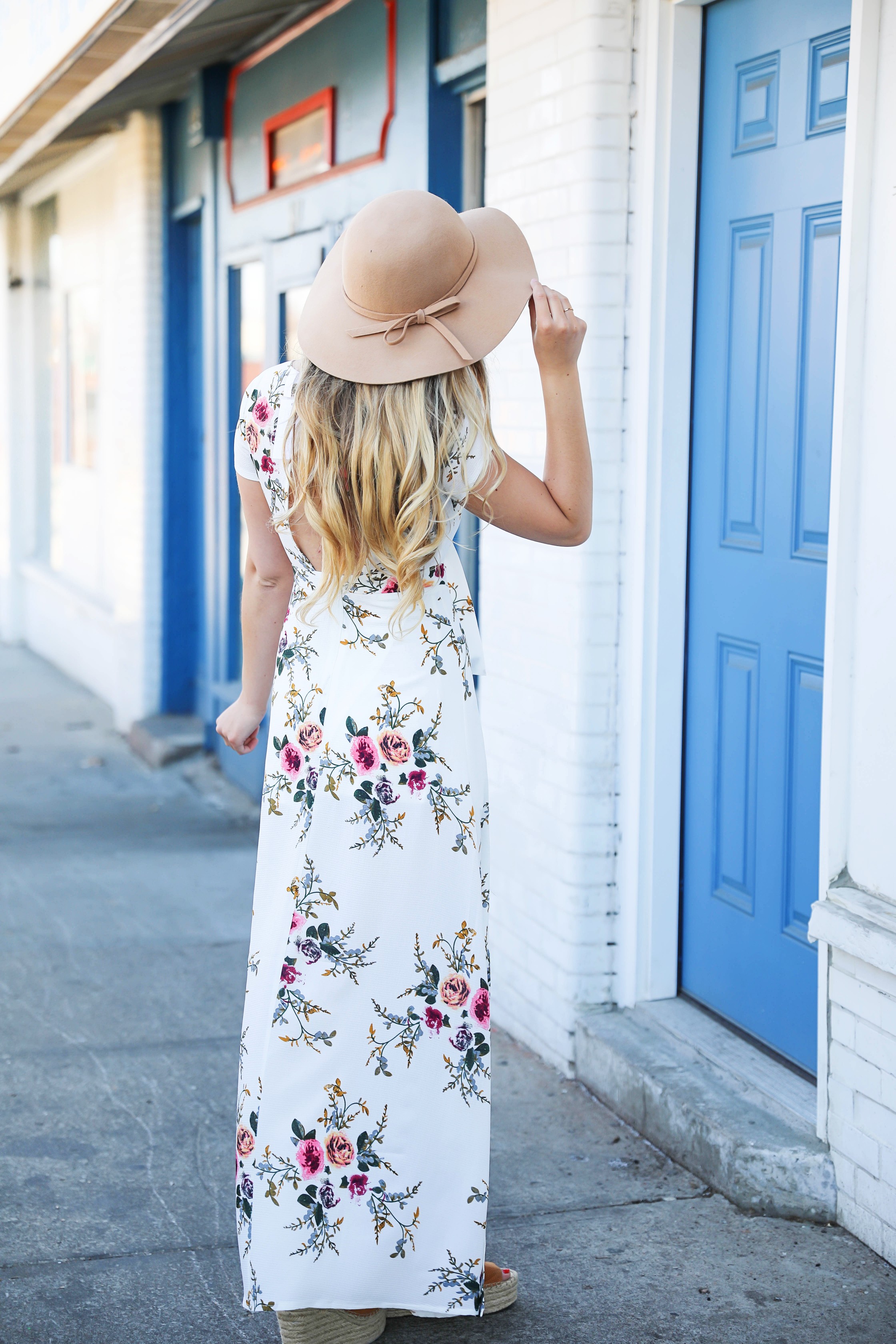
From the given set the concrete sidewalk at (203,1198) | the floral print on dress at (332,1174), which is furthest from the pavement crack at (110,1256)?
the floral print on dress at (332,1174)

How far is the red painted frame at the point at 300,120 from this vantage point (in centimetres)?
556

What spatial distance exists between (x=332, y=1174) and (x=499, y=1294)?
471 mm

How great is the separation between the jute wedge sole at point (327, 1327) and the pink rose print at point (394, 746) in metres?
0.97

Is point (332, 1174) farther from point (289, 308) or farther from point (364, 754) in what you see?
point (289, 308)

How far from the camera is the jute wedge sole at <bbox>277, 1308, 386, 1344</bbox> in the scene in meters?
2.51

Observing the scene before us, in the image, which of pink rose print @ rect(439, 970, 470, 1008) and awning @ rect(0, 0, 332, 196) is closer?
pink rose print @ rect(439, 970, 470, 1008)

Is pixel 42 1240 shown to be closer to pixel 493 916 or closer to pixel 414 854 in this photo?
pixel 414 854

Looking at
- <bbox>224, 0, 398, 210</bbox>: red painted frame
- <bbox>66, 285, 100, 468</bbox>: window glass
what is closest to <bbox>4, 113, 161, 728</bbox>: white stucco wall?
<bbox>66, 285, 100, 468</bbox>: window glass

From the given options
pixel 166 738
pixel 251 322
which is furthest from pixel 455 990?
pixel 166 738

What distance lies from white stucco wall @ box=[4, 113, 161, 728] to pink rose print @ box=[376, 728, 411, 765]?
592 cm

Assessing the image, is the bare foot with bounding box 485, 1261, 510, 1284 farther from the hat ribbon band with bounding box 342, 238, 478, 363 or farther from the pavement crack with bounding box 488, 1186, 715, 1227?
the hat ribbon band with bounding box 342, 238, 478, 363

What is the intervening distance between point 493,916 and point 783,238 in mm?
2044

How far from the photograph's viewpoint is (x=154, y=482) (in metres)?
8.09

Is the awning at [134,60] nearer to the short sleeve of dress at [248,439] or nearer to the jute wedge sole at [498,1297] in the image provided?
the short sleeve of dress at [248,439]
